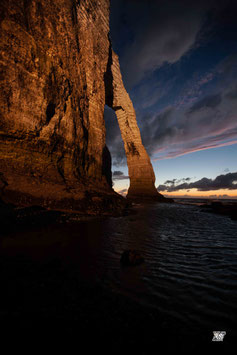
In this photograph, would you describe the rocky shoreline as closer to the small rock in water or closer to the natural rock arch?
the small rock in water

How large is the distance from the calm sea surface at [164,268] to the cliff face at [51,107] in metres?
4.09

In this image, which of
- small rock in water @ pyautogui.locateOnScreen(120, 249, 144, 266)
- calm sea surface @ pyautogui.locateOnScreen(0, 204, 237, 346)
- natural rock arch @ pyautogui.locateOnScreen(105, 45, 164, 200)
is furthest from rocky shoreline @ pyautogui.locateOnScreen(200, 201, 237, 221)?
natural rock arch @ pyautogui.locateOnScreen(105, 45, 164, 200)

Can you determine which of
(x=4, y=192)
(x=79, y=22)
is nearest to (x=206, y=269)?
(x=4, y=192)

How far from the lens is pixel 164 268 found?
290cm

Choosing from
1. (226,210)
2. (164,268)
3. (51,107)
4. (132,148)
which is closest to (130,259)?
(164,268)

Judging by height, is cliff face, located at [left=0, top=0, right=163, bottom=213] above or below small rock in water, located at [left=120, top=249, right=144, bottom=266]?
above

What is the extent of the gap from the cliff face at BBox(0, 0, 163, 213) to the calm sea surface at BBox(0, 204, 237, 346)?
13.4 ft

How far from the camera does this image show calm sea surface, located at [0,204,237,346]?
1808 millimetres

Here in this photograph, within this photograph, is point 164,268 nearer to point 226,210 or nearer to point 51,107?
point 51,107

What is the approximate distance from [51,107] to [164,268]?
11504 mm

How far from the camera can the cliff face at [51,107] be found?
8.26 m

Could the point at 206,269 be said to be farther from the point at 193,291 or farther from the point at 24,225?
the point at 24,225

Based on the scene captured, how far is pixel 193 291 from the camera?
2.19m

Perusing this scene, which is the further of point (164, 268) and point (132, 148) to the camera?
point (132, 148)
